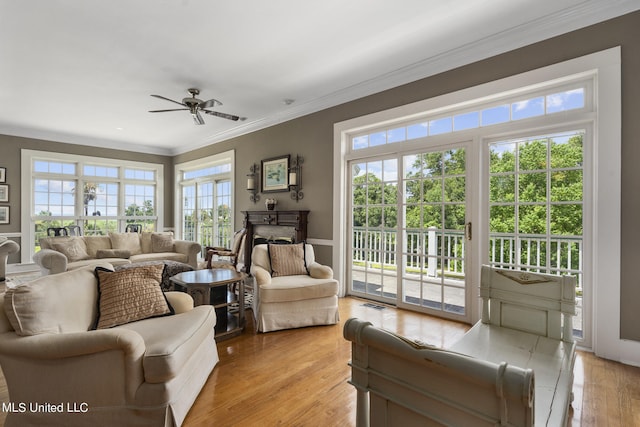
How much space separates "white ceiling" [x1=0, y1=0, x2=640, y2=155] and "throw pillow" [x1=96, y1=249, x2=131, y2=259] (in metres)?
2.38

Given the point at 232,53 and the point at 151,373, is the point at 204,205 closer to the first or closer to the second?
the point at 232,53

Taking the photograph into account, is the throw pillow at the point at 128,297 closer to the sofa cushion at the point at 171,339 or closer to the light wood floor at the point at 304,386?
the sofa cushion at the point at 171,339

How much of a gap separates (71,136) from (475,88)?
774 centimetres

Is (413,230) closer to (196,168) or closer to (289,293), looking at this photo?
(289,293)

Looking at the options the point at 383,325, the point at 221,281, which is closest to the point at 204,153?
the point at 221,281

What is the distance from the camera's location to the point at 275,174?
5.50 metres

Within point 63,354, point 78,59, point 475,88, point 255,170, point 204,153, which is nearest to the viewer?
point 63,354

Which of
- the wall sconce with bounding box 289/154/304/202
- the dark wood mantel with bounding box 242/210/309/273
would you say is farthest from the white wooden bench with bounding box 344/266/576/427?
the wall sconce with bounding box 289/154/304/202

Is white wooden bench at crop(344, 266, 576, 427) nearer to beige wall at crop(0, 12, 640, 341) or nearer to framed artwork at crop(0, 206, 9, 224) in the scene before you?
beige wall at crop(0, 12, 640, 341)

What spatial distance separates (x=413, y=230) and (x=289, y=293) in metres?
1.70

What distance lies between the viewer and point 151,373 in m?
1.59

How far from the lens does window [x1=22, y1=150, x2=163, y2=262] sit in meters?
6.47

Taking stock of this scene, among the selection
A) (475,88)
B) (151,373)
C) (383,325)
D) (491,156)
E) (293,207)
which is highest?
(475,88)

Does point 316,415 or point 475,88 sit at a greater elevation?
point 475,88
